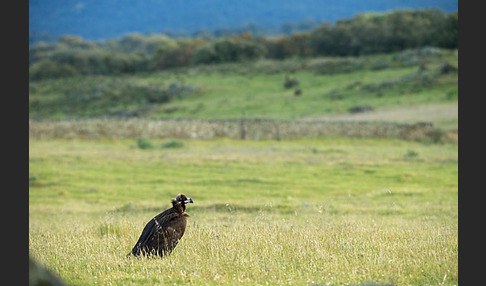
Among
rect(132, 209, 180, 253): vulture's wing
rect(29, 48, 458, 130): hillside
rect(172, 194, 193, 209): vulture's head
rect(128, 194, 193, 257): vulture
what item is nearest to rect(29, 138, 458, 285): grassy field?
rect(128, 194, 193, 257): vulture

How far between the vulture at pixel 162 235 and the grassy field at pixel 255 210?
0.28 metres

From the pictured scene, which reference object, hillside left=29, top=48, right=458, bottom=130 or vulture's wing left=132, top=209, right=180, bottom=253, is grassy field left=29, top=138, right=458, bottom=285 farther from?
hillside left=29, top=48, right=458, bottom=130

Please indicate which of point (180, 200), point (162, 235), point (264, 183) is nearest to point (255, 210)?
point (264, 183)

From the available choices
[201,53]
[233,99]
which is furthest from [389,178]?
[201,53]

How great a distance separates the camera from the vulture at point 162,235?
8881mm

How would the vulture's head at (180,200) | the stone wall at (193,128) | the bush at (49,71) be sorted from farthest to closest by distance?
1. the bush at (49,71)
2. the stone wall at (193,128)
3. the vulture's head at (180,200)

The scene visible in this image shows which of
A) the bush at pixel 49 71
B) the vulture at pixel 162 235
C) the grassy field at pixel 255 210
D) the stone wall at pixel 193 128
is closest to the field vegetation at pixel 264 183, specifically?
the grassy field at pixel 255 210

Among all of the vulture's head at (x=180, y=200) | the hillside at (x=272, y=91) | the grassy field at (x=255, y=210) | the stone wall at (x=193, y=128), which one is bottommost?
the grassy field at (x=255, y=210)

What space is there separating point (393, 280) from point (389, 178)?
57.6ft

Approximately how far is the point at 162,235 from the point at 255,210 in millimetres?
8841

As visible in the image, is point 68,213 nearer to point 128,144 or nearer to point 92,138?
point 128,144

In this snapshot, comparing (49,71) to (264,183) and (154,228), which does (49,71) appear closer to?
(264,183)

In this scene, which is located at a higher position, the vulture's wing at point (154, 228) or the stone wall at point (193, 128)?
the stone wall at point (193, 128)

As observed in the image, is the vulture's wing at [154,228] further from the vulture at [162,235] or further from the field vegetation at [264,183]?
the field vegetation at [264,183]
